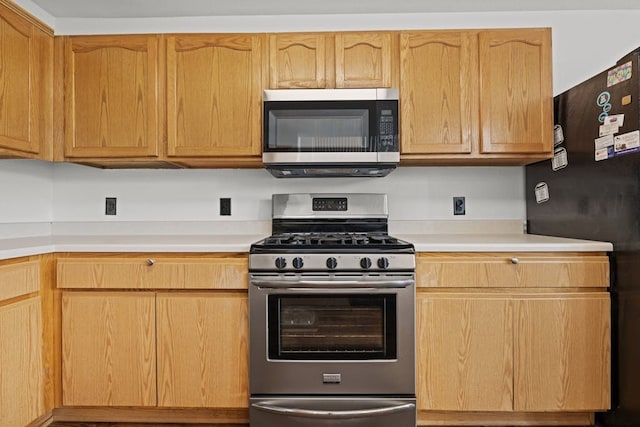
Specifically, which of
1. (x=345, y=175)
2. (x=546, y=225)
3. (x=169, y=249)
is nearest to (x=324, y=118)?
(x=345, y=175)

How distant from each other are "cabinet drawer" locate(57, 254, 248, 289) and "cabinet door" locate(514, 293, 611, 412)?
1.30 meters

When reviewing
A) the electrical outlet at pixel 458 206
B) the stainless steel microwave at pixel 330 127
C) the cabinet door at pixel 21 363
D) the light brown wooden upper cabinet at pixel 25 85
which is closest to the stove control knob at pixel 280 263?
the stainless steel microwave at pixel 330 127

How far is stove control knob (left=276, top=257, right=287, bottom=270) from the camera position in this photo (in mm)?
1913

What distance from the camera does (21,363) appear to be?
5.96 ft

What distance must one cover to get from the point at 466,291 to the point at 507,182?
0.94 meters

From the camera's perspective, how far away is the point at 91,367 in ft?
6.50

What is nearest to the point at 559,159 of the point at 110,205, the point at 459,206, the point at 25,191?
Answer: the point at 459,206

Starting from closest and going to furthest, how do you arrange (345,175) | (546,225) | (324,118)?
1. (324,118)
2. (546,225)
3. (345,175)

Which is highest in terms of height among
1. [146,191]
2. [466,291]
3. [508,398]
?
[146,191]

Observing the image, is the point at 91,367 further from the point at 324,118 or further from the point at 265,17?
the point at 265,17

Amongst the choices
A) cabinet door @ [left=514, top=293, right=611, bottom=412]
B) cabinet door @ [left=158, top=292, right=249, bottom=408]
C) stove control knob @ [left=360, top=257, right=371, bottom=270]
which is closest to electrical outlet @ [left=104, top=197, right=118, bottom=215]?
cabinet door @ [left=158, top=292, right=249, bottom=408]

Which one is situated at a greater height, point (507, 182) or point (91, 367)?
point (507, 182)

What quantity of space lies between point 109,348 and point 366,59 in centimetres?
189

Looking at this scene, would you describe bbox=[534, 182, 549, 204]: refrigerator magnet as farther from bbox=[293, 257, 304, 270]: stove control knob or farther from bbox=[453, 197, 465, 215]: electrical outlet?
bbox=[293, 257, 304, 270]: stove control knob
